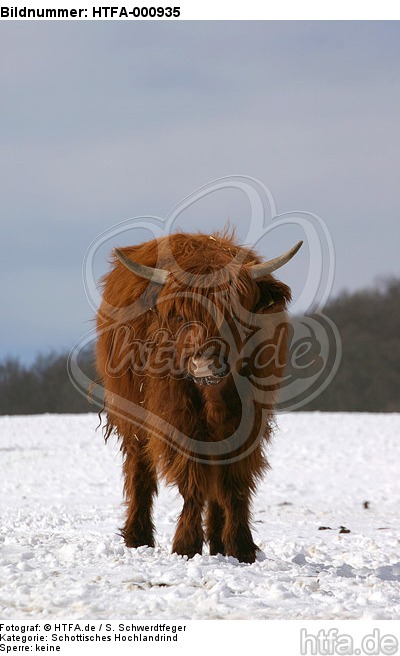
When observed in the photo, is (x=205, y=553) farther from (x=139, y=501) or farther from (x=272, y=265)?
(x=272, y=265)

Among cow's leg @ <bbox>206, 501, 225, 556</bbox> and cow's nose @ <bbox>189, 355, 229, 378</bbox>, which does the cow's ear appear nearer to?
cow's nose @ <bbox>189, 355, 229, 378</bbox>

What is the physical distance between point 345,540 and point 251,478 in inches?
92.1

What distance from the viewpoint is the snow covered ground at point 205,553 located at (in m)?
4.86

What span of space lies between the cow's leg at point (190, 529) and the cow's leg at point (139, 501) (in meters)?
0.82

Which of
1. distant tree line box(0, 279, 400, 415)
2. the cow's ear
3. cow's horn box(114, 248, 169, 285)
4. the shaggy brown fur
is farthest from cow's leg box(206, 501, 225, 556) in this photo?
distant tree line box(0, 279, 400, 415)

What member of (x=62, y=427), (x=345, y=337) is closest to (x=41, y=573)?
(x=62, y=427)

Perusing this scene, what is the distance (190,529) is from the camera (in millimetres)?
5996

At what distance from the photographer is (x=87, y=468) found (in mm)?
14117

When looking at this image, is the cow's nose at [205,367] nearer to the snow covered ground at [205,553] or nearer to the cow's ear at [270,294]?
the cow's ear at [270,294]

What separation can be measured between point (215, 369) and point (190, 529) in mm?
1151

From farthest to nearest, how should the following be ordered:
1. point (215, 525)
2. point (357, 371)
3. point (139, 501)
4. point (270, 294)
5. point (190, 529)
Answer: point (357, 371) → point (139, 501) → point (215, 525) → point (270, 294) → point (190, 529)

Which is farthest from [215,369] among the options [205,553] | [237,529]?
[205,553]

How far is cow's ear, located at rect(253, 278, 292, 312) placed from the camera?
610 cm

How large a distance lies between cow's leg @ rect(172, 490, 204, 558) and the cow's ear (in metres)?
1.29
